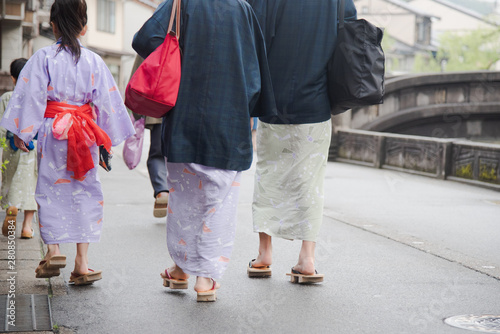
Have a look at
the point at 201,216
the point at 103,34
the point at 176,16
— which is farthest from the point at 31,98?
the point at 103,34

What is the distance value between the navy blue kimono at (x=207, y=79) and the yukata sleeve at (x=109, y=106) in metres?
0.47

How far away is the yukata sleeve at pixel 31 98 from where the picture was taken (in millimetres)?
4094

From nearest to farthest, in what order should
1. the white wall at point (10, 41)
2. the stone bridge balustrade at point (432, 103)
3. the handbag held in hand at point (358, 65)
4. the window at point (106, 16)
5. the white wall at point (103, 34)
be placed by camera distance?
the handbag held in hand at point (358, 65) → the stone bridge balustrade at point (432, 103) → the white wall at point (10, 41) → the white wall at point (103, 34) → the window at point (106, 16)

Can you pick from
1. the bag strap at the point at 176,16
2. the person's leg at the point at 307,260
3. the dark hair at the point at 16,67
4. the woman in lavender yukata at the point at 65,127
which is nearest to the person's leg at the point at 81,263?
the woman in lavender yukata at the point at 65,127

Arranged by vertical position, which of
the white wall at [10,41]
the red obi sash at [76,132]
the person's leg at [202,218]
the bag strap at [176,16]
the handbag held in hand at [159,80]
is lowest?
the person's leg at [202,218]

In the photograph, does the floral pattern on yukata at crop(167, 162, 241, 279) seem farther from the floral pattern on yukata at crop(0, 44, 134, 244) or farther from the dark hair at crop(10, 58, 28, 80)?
the dark hair at crop(10, 58, 28, 80)

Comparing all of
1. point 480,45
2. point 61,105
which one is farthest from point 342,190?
point 480,45

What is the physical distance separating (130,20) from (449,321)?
42099 millimetres

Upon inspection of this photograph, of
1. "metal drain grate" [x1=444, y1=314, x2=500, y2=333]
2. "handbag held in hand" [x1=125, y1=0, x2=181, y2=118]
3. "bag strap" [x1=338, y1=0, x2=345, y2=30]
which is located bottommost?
"metal drain grate" [x1=444, y1=314, x2=500, y2=333]

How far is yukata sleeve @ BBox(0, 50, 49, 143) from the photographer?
13.4 feet

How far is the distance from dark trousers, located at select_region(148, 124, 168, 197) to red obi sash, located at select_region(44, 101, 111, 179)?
2.36 meters

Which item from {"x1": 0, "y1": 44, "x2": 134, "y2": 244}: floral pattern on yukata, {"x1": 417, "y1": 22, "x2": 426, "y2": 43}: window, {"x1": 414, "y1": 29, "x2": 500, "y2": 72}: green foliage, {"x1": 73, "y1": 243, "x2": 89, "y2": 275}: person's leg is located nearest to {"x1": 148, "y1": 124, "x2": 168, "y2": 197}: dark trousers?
{"x1": 0, "y1": 44, "x2": 134, "y2": 244}: floral pattern on yukata

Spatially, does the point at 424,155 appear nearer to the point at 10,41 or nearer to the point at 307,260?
the point at 307,260

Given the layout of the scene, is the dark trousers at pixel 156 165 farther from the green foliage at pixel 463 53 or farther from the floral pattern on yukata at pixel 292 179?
the green foliage at pixel 463 53
